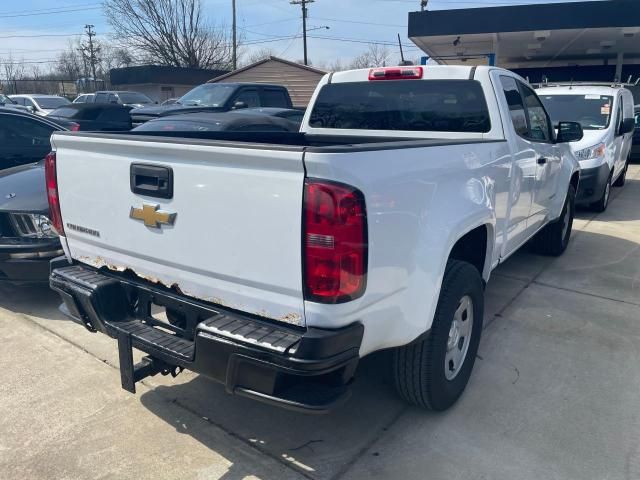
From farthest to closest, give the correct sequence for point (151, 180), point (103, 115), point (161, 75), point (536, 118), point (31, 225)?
point (161, 75) → point (103, 115) → point (536, 118) → point (31, 225) → point (151, 180)

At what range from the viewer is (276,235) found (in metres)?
2.21

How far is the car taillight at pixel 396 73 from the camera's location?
4191 mm

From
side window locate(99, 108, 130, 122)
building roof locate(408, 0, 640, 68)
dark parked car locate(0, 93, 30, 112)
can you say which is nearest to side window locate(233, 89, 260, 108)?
side window locate(99, 108, 130, 122)

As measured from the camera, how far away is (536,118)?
4754 mm

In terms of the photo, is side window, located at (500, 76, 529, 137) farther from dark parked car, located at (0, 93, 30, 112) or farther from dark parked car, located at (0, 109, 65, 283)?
dark parked car, located at (0, 93, 30, 112)

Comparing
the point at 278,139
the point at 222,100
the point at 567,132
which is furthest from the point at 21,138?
the point at 567,132

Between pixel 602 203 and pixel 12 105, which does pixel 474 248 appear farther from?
pixel 12 105

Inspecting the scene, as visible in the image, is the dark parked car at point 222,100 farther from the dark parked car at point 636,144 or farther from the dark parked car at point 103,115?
the dark parked car at point 636,144

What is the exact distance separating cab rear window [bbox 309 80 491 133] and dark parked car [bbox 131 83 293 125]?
6.77m

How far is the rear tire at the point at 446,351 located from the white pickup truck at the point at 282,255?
0.03 feet

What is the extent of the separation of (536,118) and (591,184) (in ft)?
12.3

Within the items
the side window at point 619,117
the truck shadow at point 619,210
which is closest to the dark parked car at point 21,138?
the truck shadow at point 619,210

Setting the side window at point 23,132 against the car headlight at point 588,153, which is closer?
the side window at point 23,132

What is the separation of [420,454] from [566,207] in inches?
166
